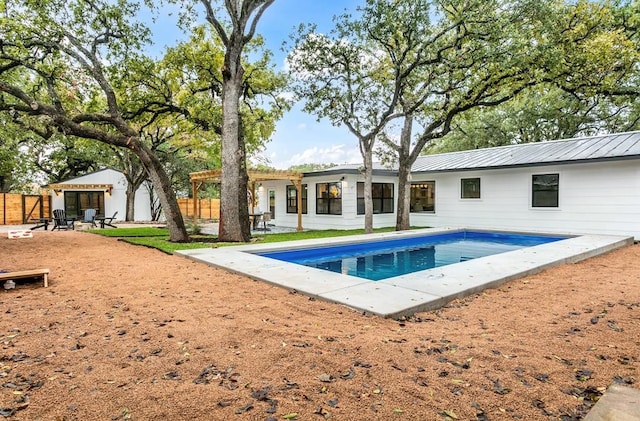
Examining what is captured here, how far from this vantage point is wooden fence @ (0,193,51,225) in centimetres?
1916

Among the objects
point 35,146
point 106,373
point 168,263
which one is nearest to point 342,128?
point 168,263

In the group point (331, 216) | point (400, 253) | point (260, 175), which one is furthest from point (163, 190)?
point (331, 216)

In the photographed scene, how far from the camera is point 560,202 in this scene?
12.0m

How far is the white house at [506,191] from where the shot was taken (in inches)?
427

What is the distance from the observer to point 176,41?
11.7m

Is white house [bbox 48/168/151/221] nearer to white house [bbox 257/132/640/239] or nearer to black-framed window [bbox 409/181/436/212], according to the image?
white house [bbox 257/132/640/239]

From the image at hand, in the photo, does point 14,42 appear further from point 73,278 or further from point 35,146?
point 35,146

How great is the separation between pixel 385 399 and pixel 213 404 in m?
1.03

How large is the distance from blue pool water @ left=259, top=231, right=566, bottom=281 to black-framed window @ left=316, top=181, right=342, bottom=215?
13.8ft

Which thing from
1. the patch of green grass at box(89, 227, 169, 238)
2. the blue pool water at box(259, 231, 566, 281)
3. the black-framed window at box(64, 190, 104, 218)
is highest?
the black-framed window at box(64, 190, 104, 218)

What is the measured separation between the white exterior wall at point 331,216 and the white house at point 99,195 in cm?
875

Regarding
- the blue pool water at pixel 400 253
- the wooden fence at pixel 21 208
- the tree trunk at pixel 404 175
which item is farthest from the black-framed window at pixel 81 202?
the tree trunk at pixel 404 175

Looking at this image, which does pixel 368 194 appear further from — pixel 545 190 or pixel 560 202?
pixel 560 202

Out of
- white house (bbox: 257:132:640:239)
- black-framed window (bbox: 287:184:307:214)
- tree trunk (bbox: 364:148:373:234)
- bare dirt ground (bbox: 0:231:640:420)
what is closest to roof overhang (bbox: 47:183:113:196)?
white house (bbox: 257:132:640:239)
